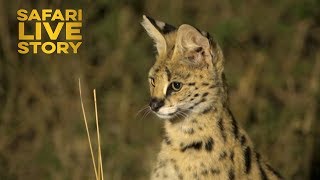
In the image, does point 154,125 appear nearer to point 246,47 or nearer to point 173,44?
point 246,47

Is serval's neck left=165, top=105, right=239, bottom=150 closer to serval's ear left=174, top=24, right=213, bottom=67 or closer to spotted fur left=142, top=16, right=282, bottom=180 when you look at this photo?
spotted fur left=142, top=16, right=282, bottom=180

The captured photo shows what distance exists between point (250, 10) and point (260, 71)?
2.74ft

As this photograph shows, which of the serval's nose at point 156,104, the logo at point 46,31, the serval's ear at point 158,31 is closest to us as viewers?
the serval's nose at point 156,104

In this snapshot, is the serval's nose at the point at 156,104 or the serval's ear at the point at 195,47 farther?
the serval's ear at the point at 195,47

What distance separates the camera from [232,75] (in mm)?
6996

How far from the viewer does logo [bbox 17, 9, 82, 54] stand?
6344 millimetres

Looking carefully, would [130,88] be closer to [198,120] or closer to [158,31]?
[158,31]

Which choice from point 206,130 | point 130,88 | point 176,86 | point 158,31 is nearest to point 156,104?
point 176,86

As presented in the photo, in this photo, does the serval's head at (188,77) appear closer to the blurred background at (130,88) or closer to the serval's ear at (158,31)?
the serval's ear at (158,31)

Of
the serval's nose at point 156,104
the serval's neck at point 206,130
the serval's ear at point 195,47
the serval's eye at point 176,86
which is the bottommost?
the serval's neck at point 206,130

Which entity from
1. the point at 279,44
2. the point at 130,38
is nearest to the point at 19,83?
the point at 130,38

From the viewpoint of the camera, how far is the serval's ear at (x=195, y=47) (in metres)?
4.62

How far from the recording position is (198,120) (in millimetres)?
4633

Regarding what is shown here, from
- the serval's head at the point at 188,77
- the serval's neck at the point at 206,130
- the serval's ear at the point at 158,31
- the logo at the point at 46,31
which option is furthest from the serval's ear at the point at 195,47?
the logo at the point at 46,31
